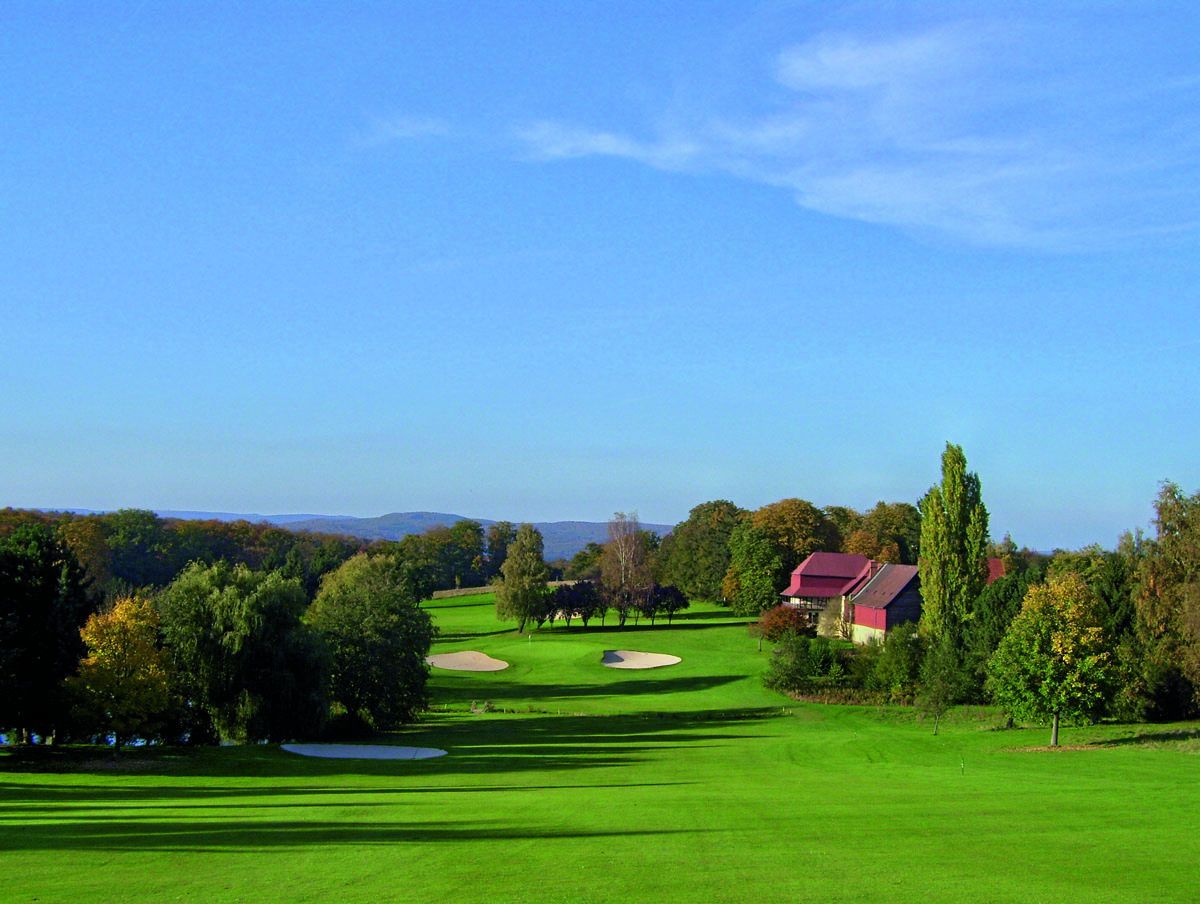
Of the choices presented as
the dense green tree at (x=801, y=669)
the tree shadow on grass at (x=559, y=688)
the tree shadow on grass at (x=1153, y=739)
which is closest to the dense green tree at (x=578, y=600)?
the tree shadow on grass at (x=559, y=688)

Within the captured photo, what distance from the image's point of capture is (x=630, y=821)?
2014 cm

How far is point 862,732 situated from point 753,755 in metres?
10.6

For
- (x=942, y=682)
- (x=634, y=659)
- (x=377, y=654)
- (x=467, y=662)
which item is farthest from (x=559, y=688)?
(x=942, y=682)

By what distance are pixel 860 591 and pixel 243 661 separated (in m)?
57.3

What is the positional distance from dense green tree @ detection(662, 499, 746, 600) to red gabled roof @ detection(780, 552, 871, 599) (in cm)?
1888

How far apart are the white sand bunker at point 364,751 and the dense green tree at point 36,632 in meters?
7.78

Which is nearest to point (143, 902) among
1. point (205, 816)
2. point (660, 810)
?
point (205, 816)

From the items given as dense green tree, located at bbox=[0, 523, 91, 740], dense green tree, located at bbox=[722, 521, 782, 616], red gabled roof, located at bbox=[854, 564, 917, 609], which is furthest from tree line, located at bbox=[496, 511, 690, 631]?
dense green tree, located at bbox=[0, 523, 91, 740]

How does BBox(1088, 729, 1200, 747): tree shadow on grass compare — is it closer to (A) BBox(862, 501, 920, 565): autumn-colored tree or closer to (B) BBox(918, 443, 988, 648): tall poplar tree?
(B) BBox(918, 443, 988, 648): tall poplar tree

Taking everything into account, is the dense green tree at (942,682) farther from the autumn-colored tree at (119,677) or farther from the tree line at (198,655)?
the autumn-colored tree at (119,677)

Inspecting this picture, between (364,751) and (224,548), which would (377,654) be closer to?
(364,751)

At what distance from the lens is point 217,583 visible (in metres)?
40.5

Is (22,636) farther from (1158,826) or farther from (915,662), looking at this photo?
(915,662)

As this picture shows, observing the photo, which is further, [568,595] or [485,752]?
[568,595]
